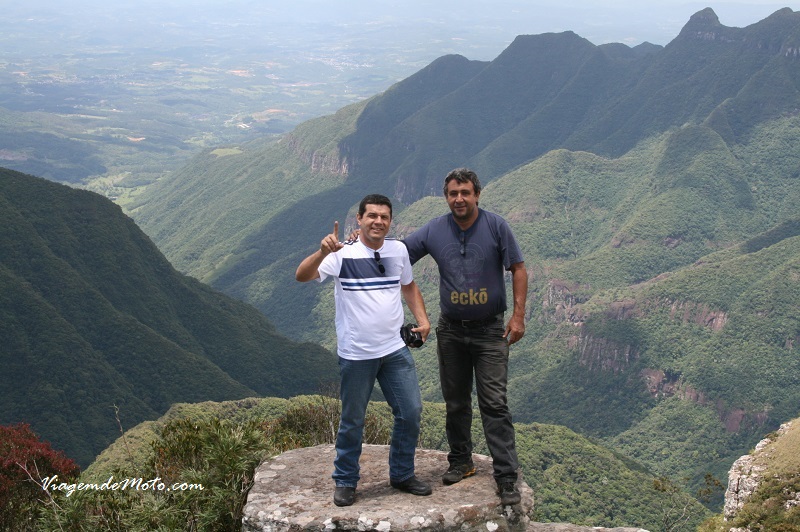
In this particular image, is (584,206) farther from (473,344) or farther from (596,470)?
(473,344)

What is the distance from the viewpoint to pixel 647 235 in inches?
5586

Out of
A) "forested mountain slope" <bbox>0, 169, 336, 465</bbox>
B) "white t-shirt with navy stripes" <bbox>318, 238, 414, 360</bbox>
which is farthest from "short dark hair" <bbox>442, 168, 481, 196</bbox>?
"forested mountain slope" <bbox>0, 169, 336, 465</bbox>

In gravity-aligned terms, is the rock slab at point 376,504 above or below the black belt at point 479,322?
below

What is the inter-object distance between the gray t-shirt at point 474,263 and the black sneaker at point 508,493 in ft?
7.16

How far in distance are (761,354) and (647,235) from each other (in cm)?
4570

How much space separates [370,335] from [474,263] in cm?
174

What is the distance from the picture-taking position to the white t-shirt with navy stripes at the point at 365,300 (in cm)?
1049

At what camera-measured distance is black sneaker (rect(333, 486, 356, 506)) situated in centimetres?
1052

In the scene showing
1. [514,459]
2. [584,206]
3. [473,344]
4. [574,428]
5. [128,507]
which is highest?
[473,344]

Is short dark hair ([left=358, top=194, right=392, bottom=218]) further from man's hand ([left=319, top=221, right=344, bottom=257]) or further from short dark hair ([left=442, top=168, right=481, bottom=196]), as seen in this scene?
short dark hair ([left=442, top=168, right=481, bottom=196])

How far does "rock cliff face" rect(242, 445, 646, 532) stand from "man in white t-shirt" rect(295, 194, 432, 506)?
0.29 m

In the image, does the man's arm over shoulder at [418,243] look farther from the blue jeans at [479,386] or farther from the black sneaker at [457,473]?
the black sneaker at [457,473]

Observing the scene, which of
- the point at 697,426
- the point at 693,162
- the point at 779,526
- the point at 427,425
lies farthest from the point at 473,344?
the point at 693,162

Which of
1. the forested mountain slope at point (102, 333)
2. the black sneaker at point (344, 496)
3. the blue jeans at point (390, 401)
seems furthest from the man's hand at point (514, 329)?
the forested mountain slope at point (102, 333)
